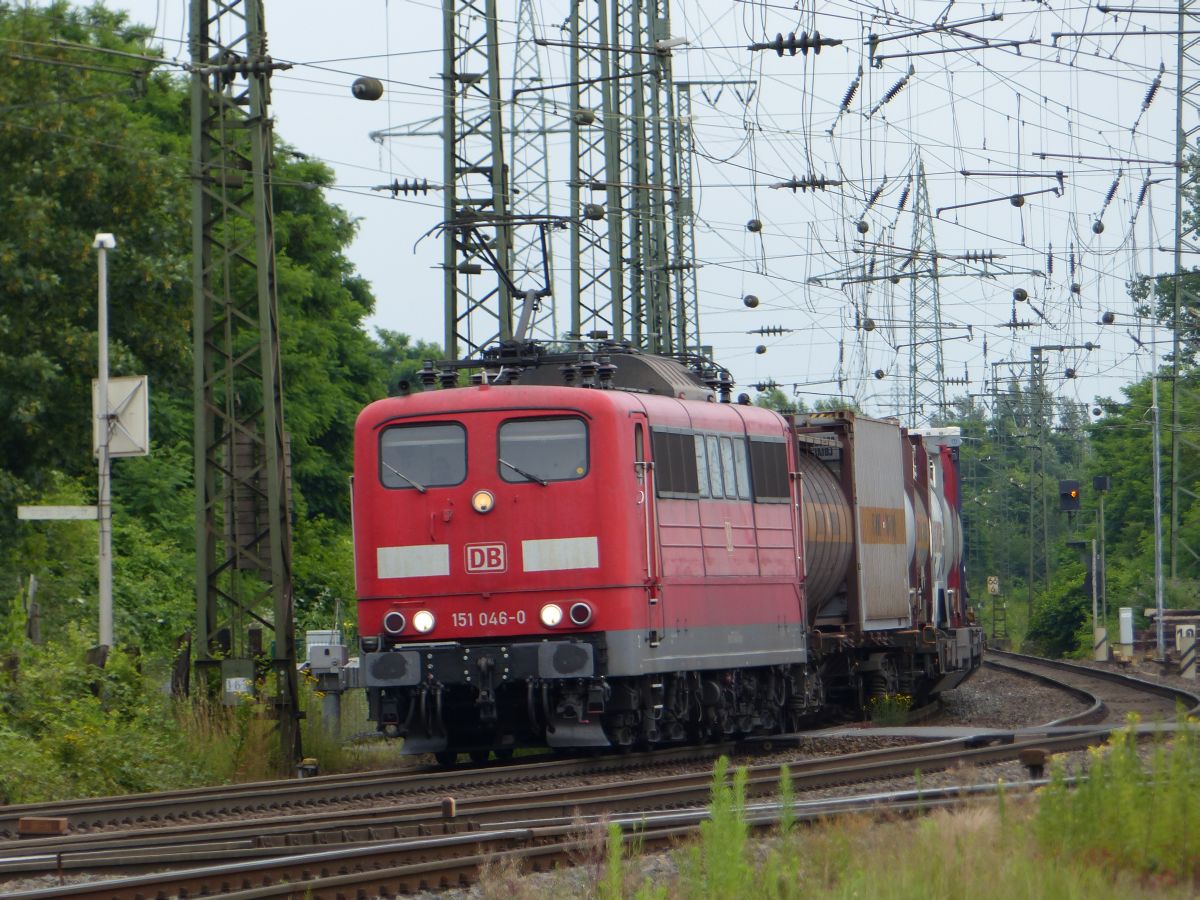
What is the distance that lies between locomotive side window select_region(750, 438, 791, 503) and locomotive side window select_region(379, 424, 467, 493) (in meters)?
3.75

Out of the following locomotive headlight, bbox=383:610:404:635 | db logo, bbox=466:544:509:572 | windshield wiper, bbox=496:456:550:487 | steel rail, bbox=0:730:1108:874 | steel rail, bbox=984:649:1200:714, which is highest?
windshield wiper, bbox=496:456:550:487

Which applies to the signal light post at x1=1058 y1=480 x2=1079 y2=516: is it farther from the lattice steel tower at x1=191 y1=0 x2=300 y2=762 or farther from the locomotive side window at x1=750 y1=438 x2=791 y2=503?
the lattice steel tower at x1=191 y1=0 x2=300 y2=762

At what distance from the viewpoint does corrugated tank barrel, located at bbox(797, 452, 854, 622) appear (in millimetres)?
22344

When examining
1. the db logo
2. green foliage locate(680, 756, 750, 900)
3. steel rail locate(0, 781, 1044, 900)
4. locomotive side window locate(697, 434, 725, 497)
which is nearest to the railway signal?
locomotive side window locate(697, 434, 725, 497)

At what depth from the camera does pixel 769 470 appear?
818 inches

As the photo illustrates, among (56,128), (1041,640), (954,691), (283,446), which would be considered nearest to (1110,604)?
(1041,640)

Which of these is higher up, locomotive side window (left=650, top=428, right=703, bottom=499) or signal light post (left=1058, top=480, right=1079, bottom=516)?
signal light post (left=1058, top=480, right=1079, bottom=516)

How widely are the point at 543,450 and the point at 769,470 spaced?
3736 millimetres

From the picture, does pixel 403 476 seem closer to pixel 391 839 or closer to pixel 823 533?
pixel 823 533

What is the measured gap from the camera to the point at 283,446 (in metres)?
19.3

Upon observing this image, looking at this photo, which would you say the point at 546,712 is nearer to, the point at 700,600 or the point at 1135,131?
the point at 700,600

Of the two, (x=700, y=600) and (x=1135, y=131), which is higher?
(x=1135, y=131)

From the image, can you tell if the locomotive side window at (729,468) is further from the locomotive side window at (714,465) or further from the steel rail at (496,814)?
the steel rail at (496,814)

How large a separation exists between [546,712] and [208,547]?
163 inches
